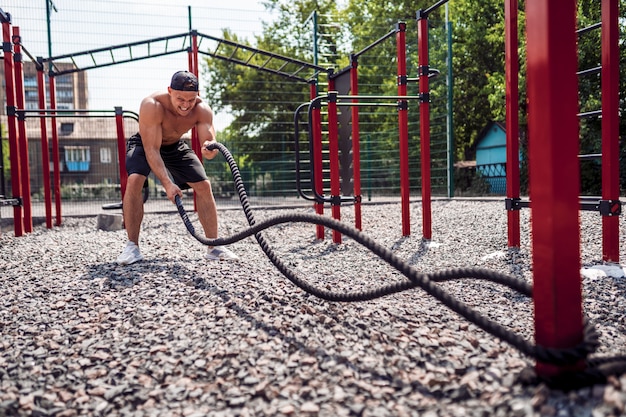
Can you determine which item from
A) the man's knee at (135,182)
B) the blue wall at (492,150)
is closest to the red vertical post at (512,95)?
the man's knee at (135,182)

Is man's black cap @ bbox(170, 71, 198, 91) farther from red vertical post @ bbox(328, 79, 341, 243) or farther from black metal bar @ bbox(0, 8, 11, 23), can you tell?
black metal bar @ bbox(0, 8, 11, 23)

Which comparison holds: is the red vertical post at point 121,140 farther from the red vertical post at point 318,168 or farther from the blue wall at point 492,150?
the blue wall at point 492,150

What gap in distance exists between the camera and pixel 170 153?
407 cm

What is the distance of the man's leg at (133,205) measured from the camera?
386cm

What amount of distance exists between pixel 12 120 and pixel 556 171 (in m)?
6.15

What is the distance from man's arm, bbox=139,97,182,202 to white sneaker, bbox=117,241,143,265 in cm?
58

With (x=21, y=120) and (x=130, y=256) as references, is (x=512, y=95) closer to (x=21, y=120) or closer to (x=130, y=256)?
(x=130, y=256)

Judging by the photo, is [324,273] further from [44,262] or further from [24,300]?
[44,262]

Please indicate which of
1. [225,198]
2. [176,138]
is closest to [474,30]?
[225,198]

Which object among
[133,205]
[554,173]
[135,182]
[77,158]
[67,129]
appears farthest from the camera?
[67,129]

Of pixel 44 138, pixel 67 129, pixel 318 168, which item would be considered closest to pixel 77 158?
pixel 67 129

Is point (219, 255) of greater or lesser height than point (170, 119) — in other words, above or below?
below

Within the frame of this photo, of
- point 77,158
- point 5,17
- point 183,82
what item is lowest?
point 183,82

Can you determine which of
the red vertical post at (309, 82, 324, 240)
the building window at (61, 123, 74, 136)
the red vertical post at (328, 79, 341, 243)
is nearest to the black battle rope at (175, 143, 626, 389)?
the red vertical post at (328, 79, 341, 243)
